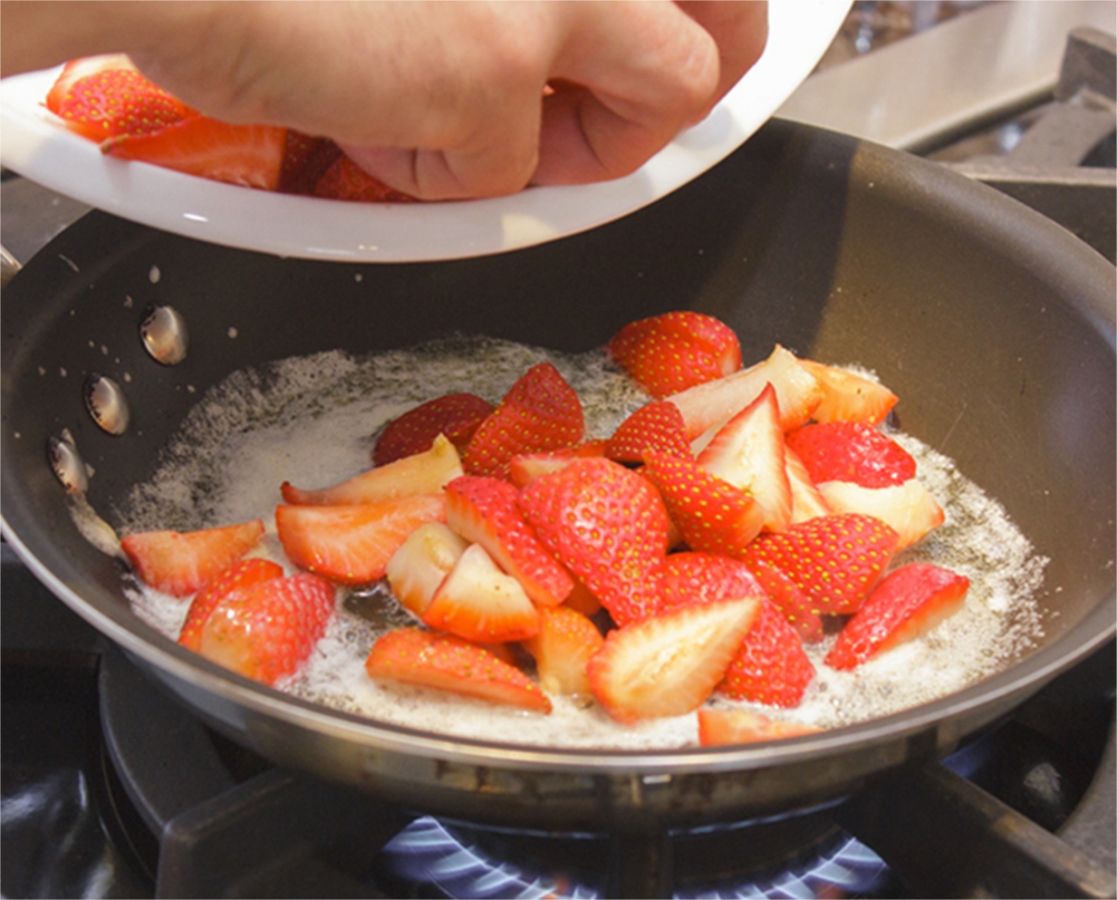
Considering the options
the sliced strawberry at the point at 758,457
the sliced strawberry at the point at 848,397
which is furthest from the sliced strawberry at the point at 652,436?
the sliced strawberry at the point at 848,397

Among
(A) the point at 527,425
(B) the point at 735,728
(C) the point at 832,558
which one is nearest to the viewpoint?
(B) the point at 735,728

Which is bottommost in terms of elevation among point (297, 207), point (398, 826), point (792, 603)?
point (398, 826)

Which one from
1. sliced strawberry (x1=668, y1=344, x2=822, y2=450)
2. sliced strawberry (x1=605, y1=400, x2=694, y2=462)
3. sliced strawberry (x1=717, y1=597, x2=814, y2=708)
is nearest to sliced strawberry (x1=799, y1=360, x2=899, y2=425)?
sliced strawberry (x1=668, y1=344, x2=822, y2=450)

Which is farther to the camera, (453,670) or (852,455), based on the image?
(852,455)

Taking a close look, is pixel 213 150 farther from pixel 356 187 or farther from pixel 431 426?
pixel 431 426

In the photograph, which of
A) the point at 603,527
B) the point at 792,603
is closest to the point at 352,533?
the point at 603,527

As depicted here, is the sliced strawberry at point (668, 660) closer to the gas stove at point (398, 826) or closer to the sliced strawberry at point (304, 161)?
the gas stove at point (398, 826)

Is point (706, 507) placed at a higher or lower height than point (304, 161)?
lower

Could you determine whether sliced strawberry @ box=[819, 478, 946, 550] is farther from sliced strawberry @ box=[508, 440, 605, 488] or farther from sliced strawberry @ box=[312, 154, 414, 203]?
sliced strawberry @ box=[312, 154, 414, 203]
